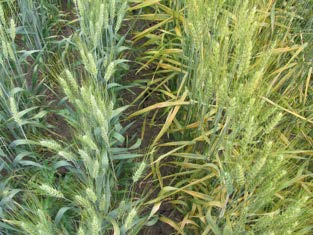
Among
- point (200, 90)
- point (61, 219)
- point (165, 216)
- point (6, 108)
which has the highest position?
point (200, 90)

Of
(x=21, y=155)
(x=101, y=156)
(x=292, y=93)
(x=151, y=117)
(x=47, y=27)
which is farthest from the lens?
(x=47, y=27)

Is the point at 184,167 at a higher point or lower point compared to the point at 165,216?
higher

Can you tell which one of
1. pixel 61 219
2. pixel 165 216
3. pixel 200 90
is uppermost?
pixel 200 90

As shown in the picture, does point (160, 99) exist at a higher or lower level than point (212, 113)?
lower

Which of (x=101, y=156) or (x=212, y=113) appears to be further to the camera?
(x=212, y=113)

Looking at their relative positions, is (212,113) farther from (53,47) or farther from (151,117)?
(53,47)

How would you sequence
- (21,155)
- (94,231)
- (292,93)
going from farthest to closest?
(292,93)
(21,155)
(94,231)

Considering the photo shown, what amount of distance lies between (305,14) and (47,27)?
1.01 meters

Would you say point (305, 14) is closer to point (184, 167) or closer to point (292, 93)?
point (292, 93)

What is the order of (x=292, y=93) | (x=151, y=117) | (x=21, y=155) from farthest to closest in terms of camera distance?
(x=151, y=117), (x=292, y=93), (x=21, y=155)

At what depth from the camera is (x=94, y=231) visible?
2.42 feet

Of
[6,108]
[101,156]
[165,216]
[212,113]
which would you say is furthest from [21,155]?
[212,113]

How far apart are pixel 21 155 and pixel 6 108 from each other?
0.18 meters

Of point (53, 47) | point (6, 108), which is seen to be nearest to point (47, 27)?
point (53, 47)
